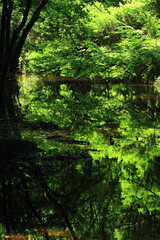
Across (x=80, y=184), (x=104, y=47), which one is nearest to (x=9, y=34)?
(x=104, y=47)

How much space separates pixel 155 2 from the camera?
27.0m

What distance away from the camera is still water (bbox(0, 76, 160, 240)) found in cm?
321

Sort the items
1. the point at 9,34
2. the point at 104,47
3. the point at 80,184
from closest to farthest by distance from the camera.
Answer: the point at 80,184 < the point at 9,34 < the point at 104,47

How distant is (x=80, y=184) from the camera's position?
14.5 feet

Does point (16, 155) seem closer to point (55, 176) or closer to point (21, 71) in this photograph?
point (55, 176)

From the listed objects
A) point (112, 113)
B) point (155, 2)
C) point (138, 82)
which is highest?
point (155, 2)

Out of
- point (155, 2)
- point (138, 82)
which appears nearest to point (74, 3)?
point (155, 2)

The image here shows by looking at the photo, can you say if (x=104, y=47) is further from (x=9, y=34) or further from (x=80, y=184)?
(x=80, y=184)

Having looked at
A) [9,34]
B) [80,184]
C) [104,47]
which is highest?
[104,47]

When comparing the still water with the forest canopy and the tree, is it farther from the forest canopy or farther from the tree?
the forest canopy

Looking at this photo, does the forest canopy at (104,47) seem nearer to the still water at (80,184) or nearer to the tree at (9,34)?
the tree at (9,34)

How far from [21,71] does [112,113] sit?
1568 inches

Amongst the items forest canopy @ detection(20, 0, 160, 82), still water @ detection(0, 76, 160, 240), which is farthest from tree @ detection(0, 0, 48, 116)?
still water @ detection(0, 76, 160, 240)

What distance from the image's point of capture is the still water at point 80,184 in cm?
321
